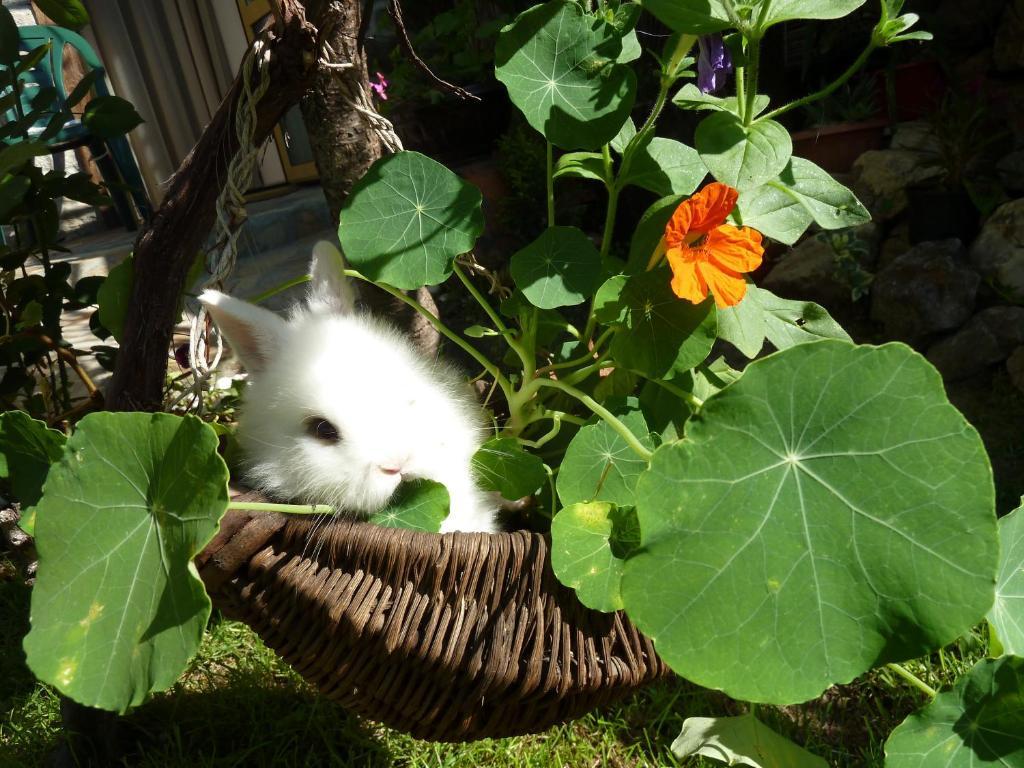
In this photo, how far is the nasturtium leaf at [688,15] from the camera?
987 millimetres

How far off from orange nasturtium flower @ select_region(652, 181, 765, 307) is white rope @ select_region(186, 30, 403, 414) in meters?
0.56

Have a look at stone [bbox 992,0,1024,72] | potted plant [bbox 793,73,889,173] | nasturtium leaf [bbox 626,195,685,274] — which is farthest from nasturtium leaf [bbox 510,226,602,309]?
stone [bbox 992,0,1024,72]

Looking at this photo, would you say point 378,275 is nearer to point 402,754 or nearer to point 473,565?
point 473,565

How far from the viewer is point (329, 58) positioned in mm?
1203

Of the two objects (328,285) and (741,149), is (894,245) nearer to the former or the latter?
(741,149)

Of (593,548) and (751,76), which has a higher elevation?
(751,76)

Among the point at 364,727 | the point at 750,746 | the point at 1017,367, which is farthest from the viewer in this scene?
the point at 1017,367

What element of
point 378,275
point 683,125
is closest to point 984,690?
point 378,275

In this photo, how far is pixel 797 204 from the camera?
48.5 inches

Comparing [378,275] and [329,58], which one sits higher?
[329,58]

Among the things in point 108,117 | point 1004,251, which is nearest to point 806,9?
point 108,117

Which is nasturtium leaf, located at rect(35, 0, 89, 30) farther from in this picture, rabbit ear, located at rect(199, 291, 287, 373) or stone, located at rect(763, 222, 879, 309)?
stone, located at rect(763, 222, 879, 309)

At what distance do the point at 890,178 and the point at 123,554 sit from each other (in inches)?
155

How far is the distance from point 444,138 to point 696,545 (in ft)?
11.2
